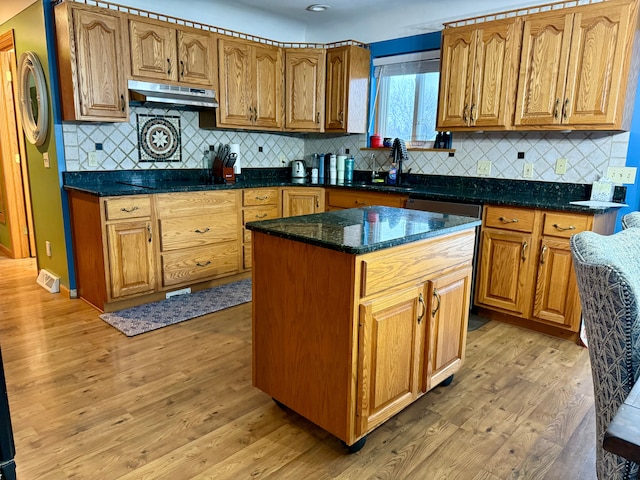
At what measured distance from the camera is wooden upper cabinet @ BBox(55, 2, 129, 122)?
3.08 m

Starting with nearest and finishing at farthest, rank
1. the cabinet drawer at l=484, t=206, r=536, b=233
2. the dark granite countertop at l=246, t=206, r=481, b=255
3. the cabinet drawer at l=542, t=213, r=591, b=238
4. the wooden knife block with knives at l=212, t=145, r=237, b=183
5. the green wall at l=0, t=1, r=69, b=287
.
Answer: the dark granite countertop at l=246, t=206, r=481, b=255
the cabinet drawer at l=542, t=213, r=591, b=238
the cabinet drawer at l=484, t=206, r=536, b=233
the green wall at l=0, t=1, r=69, b=287
the wooden knife block with knives at l=212, t=145, r=237, b=183

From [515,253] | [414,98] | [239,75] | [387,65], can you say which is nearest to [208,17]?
[239,75]

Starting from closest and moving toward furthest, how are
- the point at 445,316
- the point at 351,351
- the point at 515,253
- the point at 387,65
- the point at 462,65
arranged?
the point at 351,351
the point at 445,316
the point at 515,253
the point at 462,65
the point at 387,65

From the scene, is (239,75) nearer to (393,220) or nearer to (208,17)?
(208,17)

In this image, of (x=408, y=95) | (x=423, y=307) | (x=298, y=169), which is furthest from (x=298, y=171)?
(x=423, y=307)

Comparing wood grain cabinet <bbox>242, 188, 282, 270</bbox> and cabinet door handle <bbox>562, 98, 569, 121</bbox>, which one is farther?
wood grain cabinet <bbox>242, 188, 282, 270</bbox>

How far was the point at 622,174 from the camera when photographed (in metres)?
3.10

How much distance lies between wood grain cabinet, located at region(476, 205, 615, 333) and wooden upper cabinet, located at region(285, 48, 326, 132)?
210cm

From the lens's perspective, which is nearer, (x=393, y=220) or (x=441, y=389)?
(x=393, y=220)

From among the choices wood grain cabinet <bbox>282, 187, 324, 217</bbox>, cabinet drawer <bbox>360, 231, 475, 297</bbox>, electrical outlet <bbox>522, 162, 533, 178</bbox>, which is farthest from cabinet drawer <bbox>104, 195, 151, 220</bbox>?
electrical outlet <bbox>522, 162, 533, 178</bbox>

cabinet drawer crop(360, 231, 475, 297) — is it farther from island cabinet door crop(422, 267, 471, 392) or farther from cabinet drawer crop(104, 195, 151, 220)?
cabinet drawer crop(104, 195, 151, 220)

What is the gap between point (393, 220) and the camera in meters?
2.16

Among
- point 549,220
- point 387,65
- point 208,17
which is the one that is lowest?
point 549,220

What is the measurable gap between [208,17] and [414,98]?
2.09 meters
